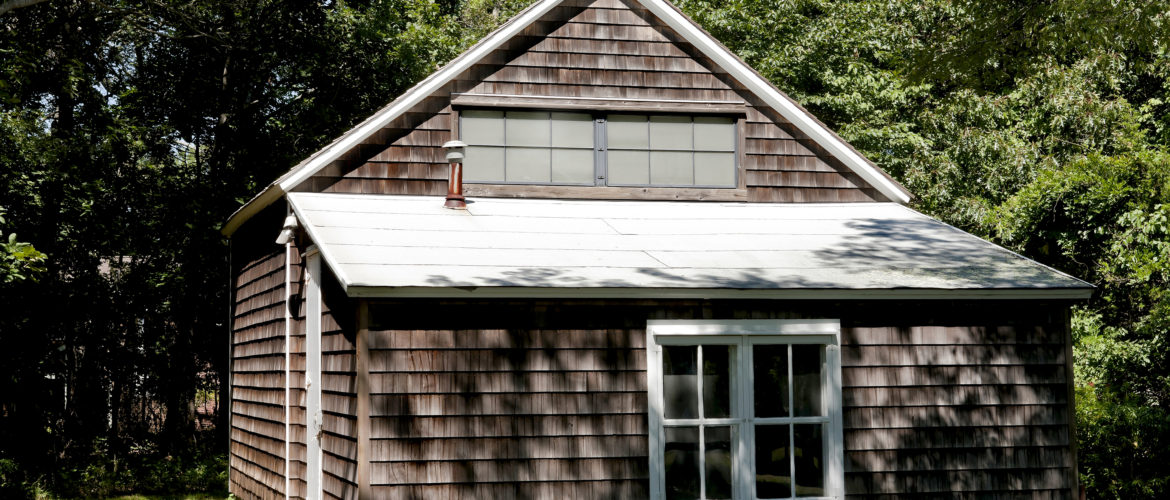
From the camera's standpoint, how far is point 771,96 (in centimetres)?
1116

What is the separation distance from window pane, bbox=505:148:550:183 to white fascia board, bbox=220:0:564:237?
39.1 inches

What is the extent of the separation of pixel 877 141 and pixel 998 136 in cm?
214

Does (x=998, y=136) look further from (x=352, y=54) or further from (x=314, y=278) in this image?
(x=314, y=278)

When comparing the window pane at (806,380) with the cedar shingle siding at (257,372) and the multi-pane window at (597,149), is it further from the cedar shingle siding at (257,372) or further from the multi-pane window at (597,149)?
the cedar shingle siding at (257,372)

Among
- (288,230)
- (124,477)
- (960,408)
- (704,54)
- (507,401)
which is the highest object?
(704,54)

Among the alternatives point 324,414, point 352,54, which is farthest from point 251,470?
point 352,54

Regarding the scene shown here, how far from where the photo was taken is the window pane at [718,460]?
27.9 feet

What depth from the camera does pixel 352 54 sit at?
1894 centimetres

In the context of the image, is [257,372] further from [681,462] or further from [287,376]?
[681,462]

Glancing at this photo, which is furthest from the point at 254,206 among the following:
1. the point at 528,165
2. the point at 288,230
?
the point at 528,165

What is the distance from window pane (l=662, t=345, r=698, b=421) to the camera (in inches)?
332

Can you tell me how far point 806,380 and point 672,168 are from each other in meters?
3.20

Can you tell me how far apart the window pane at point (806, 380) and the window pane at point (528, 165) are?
336 cm

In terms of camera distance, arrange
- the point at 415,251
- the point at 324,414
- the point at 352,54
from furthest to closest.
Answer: the point at 352,54 < the point at 324,414 < the point at 415,251
